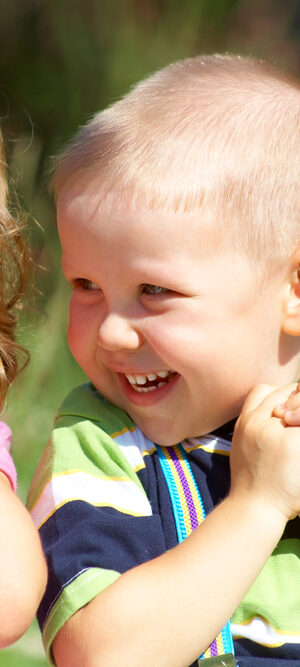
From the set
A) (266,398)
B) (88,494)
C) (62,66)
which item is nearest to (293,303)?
(266,398)

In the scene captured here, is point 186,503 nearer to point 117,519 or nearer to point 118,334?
point 117,519

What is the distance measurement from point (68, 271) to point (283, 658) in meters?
0.81

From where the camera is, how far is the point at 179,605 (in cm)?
157

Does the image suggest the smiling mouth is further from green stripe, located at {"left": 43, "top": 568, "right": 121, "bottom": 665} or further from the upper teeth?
green stripe, located at {"left": 43, "top": 568, "right": 121, "bottom": 665}

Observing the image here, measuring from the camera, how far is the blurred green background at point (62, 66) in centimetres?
372

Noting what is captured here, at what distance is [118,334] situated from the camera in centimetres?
173

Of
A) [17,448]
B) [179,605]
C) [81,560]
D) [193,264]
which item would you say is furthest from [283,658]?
[17,448]

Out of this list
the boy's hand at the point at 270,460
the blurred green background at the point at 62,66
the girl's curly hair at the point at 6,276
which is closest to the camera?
the boy's hand at the point at 270,460

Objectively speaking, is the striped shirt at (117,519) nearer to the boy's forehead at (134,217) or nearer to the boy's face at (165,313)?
the boy's face at (165,313)

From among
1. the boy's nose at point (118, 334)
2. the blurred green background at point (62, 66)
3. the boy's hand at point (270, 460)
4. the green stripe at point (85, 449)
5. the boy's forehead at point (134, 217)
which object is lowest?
the blurred green background at point (62, 66)

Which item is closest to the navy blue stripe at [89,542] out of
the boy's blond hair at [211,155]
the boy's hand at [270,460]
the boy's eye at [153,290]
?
the boy's hand at [270,460]

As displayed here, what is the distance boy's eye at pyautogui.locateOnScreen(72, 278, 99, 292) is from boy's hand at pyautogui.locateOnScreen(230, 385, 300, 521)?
38cm

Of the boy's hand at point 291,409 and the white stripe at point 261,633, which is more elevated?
the boy's hand at point 291,409

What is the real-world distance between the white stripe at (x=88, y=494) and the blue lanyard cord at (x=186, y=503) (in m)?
0.07
